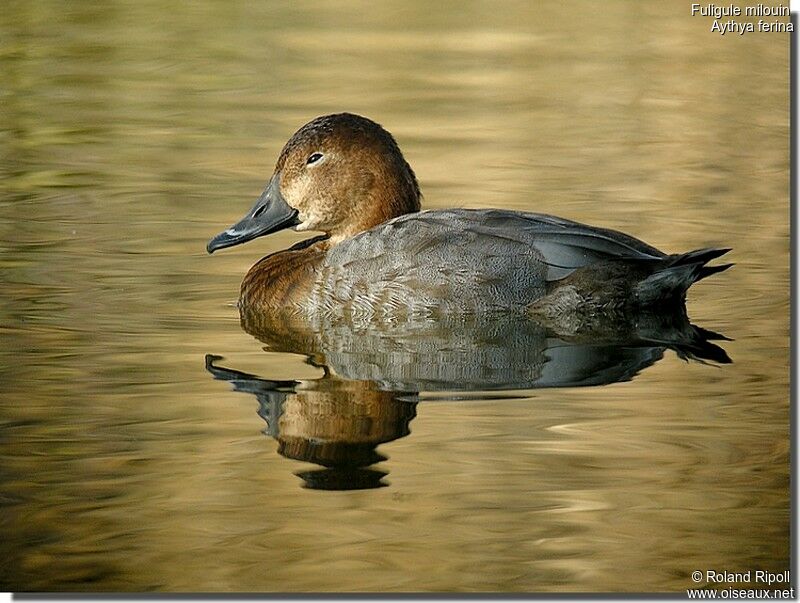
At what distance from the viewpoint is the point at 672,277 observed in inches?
309

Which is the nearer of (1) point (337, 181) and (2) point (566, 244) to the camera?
(2) point (566, 244)

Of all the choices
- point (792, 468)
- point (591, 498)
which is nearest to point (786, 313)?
point (792, 468)

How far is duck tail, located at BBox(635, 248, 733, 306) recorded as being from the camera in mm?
7699

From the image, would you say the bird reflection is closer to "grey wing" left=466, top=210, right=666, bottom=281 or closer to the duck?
the duck

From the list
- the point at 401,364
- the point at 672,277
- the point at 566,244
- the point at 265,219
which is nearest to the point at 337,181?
the point at 265,219

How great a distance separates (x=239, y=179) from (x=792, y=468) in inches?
233

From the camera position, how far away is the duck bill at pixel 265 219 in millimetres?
8523

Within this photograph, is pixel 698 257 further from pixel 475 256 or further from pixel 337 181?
pixel 337 181

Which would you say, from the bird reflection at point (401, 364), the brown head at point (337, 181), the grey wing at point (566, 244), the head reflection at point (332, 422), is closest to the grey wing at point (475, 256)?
the grey wing at point (566, 244)

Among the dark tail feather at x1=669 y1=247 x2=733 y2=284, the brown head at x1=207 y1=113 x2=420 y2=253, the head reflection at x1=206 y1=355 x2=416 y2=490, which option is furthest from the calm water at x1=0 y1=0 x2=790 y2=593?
the brown head at x1=207 y1=113 x2=420 y2=253

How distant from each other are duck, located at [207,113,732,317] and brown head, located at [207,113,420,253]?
0.03 feet

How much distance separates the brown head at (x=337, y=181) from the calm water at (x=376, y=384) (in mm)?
536

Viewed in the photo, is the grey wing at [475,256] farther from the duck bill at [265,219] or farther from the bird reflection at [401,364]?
the duck bill at [265,219]

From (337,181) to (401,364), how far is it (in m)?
1.60
